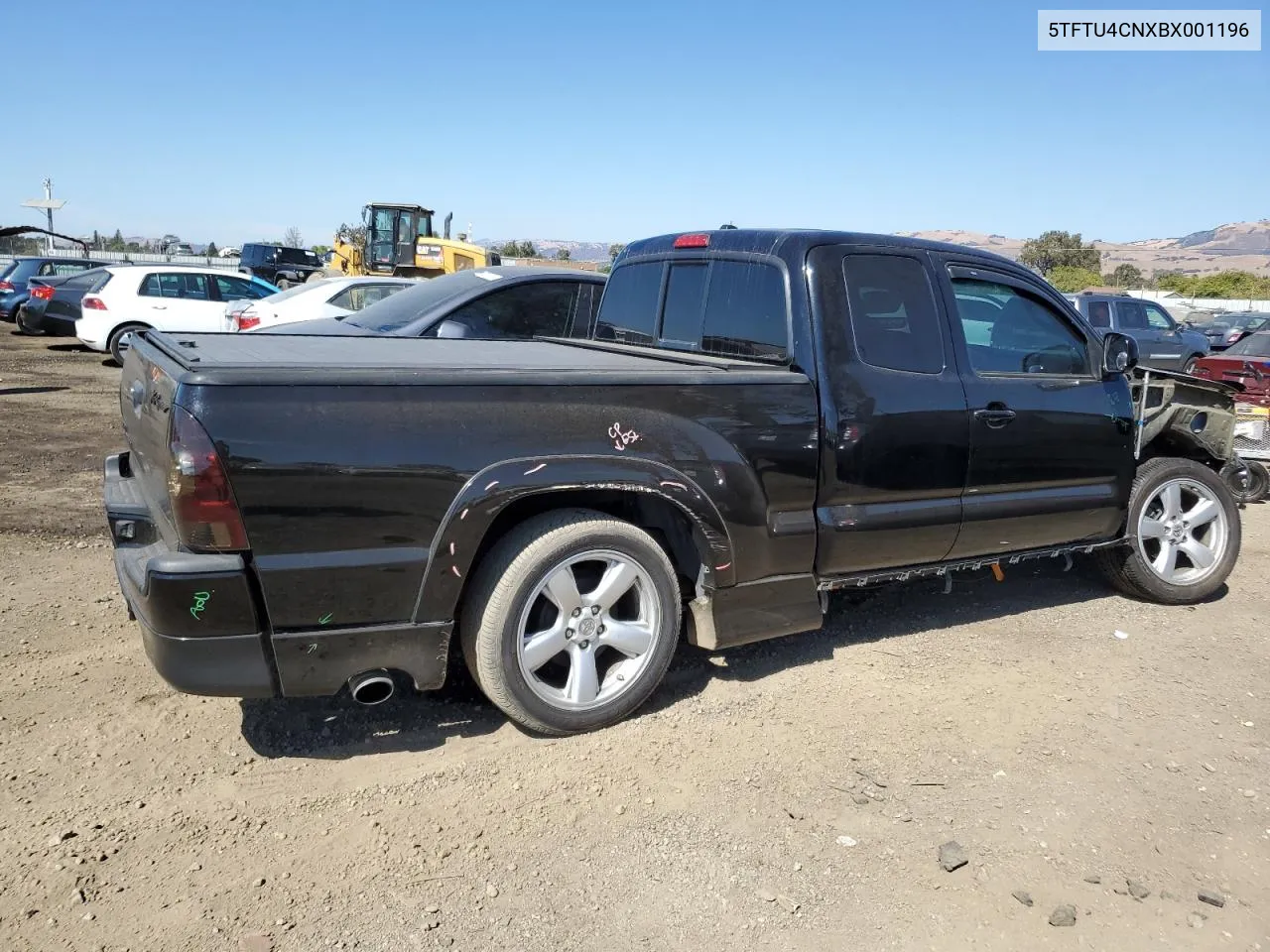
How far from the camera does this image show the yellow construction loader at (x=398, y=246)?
2347 cm

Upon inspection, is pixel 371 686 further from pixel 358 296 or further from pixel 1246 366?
pixel 1246 366

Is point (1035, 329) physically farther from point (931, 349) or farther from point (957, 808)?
point (957, 808)

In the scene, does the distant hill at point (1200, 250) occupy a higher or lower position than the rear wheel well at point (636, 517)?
higher

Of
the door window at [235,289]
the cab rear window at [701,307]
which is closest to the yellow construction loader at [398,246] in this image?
the door window at [235,289]

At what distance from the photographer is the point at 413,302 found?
7.71 metres

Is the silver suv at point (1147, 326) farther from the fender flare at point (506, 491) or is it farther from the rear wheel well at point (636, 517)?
the fender flare at point (506, 491)

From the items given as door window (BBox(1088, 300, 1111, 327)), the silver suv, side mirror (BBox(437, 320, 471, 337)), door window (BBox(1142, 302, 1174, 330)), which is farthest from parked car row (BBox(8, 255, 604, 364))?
door window (BBox(1142, 302, 1174, 330))

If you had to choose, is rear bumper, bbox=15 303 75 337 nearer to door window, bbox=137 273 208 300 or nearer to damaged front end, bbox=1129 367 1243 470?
door window, bbox=137 273 208 300

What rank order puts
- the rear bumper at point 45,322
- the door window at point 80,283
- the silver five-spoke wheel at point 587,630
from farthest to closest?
the door window at point 80,283 < the rear bumper at point 45,322 < the silver five-spoke wheel at point 587,630

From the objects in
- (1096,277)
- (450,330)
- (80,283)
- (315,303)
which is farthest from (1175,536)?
(1096,277)

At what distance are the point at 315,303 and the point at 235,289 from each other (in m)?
5.07

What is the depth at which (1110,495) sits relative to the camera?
493 centimetres

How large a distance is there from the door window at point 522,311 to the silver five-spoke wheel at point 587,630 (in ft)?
13.0

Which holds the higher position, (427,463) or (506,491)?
(427,463)
